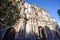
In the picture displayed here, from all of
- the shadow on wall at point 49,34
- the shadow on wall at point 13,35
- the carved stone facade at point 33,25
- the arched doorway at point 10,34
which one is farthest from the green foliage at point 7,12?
the shadow on wall at point 49,34

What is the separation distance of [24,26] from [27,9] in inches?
176

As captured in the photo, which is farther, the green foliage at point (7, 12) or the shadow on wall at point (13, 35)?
the shadow on wall at point (13, 35)

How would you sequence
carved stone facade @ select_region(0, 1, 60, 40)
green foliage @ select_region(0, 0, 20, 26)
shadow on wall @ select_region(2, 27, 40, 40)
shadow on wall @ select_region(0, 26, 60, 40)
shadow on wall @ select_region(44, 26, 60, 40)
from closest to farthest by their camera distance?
green foliage @ select_region(0, 0, 20, 26)
shadow on wall @ select_region(2, 27, 40, 40)
shadow on wall @ select_region(0, 26, 60, 40)
carved stone facade @ select_region(0, 1, 60, 40)
shadow on wall @ select_region(44, 26, 60, 40)

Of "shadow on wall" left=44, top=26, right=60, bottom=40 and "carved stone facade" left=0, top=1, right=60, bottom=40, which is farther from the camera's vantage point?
"shadow on wall" left=44, top=26, right=60, bottom=40

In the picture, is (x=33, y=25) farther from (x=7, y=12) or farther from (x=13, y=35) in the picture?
(x=7, y=12)

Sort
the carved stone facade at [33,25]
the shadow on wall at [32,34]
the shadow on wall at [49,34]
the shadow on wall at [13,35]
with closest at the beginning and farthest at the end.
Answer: the shadow on wall at [13,35] < the shadow on wall at [32,34] < the carved stone facade at [33,25] < the shadow on wall at [49,34]

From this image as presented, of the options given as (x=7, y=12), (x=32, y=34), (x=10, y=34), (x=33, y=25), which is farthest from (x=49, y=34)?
(x=7, y=12)

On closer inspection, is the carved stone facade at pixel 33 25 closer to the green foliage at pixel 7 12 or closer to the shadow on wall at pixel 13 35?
the shadow on wall at pixel 13 35

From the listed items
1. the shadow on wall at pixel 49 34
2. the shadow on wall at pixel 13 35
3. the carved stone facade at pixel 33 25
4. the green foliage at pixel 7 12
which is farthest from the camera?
the shadow on wall at pixel 49 34

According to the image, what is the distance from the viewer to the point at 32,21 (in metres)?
20.7

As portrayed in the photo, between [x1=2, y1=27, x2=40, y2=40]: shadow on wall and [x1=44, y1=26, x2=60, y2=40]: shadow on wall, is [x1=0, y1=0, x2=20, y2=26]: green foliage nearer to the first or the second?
[x1=2, y1=27, x2=40, y2=40]: shadow on wall

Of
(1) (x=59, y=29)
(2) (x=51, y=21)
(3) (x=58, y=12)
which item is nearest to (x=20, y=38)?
(3) (x=58, y=12)

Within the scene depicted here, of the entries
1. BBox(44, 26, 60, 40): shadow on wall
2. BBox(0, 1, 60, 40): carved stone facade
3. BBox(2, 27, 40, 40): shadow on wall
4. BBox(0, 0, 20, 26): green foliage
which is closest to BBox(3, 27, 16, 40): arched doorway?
BBox(2, 27, 40, 40): shadow on wall

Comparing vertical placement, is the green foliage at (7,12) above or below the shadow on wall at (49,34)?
above
